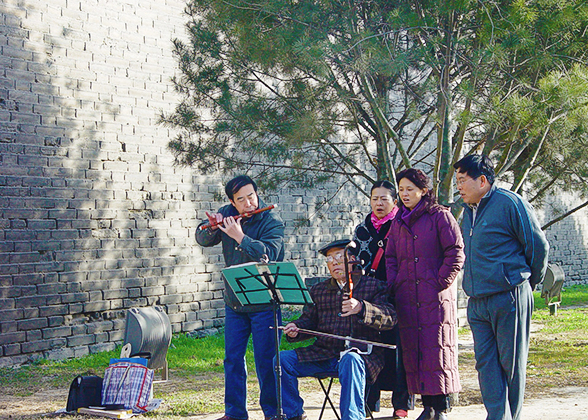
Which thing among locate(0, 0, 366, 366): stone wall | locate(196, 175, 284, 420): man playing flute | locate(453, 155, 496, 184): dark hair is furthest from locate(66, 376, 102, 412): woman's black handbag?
locate(453, 155, 496, 184): dark hair

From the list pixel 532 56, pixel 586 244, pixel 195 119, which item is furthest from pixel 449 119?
pixel 586 244

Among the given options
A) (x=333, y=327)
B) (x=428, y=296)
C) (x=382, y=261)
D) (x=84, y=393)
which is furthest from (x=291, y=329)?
(x=84, y=393)

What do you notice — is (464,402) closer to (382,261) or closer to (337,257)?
(382,261)

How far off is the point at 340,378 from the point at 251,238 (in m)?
1.07

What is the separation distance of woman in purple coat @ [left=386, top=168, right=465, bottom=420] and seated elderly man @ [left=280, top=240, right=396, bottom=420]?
184 millimetres

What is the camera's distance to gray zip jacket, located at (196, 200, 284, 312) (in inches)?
179

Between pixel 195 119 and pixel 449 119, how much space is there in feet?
9.16

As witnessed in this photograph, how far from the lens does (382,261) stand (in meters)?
4.91

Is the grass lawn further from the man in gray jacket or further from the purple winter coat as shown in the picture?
the man in gray jacket

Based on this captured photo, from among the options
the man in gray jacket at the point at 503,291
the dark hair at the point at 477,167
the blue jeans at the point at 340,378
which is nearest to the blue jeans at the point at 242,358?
the blue jeans at the point at 340,378

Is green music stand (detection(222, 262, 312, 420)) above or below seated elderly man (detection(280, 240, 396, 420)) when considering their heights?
above

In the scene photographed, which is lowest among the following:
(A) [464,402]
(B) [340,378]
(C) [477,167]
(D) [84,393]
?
(A) [464,402]

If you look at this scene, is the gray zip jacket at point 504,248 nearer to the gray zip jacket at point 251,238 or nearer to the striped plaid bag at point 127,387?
the gray zip jacket at point 251,238

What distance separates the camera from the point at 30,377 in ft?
21.5
